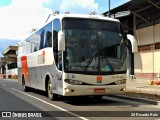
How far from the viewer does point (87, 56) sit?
14367 millimetres

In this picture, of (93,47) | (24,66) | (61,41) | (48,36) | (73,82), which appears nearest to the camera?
(61,41)

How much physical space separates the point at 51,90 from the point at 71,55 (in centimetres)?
264

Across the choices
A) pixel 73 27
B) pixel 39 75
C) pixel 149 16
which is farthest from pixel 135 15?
pixel 73 27

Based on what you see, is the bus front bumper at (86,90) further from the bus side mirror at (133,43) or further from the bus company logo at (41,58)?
the bus company logo at (41,58)

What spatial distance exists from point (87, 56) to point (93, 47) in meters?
0.49

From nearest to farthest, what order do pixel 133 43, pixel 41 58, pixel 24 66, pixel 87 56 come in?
pixel 87 56 → pixel 133 43 → pixel 41 58 → pixel 24 66

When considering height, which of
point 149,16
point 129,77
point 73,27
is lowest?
point 129,77

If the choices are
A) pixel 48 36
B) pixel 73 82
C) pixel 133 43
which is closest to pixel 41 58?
pixel 48 36

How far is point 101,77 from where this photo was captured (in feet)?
47.2

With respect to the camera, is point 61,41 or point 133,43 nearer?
point 61,41

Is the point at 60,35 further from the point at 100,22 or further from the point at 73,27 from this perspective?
the point at 100,22

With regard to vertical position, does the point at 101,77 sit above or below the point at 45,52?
below

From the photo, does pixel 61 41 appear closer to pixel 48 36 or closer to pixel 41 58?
pixel 48 36

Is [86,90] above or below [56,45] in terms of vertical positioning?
below
